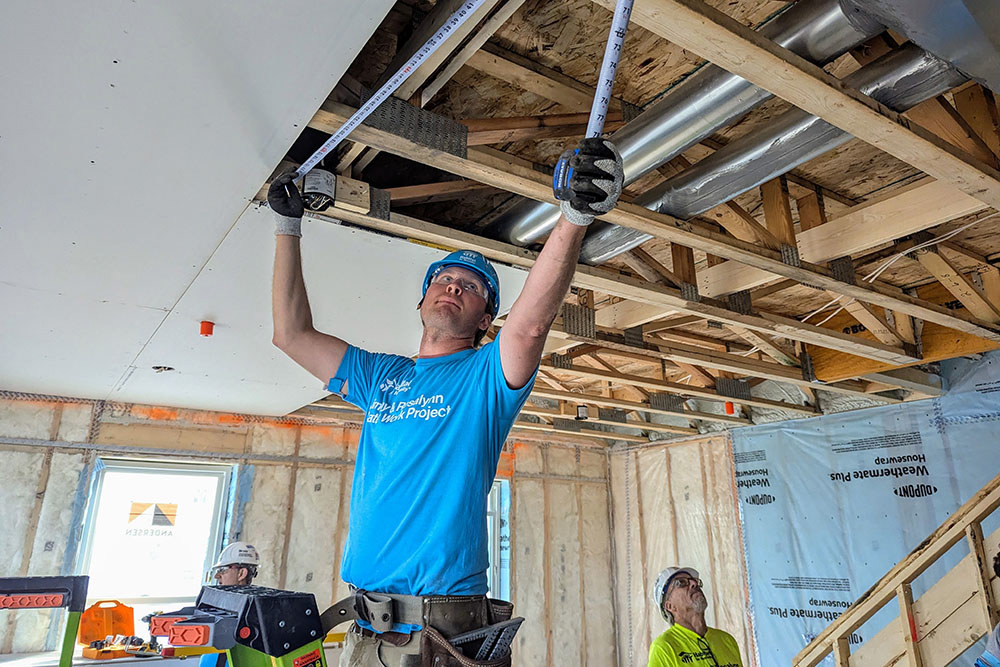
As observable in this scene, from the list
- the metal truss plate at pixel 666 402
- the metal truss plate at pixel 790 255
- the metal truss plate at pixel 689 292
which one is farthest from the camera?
the metal truss plate at pixel 666 402

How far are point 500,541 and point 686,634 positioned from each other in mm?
3727

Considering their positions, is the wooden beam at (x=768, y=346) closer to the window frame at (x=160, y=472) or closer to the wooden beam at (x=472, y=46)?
the wooden beam at (x=472, y=46)

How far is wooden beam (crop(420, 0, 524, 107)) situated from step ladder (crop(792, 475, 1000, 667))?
11.4 feet

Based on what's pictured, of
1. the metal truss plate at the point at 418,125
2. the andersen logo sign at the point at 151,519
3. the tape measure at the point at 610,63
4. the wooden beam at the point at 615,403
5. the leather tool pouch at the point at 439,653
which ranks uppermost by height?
the wooden beam at the point at 615,403

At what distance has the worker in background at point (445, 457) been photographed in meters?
1.14

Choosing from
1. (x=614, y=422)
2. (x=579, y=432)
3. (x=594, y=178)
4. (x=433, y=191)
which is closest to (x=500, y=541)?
(x=579, y=432)

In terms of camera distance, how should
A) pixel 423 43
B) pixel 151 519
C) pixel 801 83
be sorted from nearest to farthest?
1. pixel 801 83
2. pixel 423 43
3. pixel 151 519

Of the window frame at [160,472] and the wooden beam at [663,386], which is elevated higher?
the wooden beam at [663,386]

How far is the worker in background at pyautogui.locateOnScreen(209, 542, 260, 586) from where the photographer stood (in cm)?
385

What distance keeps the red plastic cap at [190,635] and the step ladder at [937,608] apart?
383cm

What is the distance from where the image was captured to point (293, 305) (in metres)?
1.60

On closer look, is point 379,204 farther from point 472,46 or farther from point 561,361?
point 561,361

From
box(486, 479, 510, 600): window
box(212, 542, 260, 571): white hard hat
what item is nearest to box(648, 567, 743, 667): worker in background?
box(212, 542, 260, 571): white hard hat

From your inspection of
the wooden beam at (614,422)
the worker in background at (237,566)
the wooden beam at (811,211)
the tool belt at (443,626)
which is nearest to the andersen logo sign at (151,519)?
the worker in background at (237,566)
